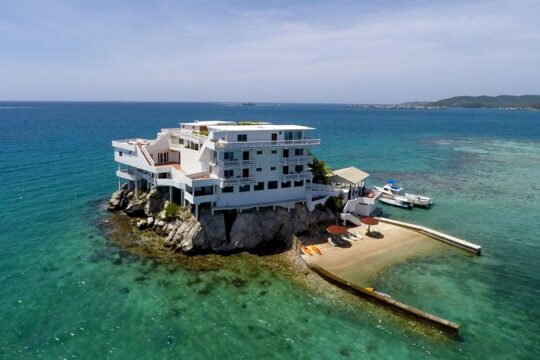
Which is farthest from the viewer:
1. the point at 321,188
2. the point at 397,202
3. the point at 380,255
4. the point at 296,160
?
the point at 397,202

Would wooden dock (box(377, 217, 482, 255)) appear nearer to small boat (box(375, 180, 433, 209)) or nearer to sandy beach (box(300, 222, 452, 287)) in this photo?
sandy beach (box(300, 222, 452, 287))

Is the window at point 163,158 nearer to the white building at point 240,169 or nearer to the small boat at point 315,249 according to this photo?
the white building at point 240,169

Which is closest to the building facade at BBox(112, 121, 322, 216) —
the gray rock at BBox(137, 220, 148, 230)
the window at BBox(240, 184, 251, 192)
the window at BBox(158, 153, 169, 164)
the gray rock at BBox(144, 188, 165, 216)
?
the window at BBox(240, 184, 251, 192)

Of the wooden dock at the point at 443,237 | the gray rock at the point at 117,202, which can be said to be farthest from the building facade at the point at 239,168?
the wooden dock at the point at 443,237

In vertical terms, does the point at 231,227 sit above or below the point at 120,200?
above

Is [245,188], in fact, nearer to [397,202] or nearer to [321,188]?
[321,188]

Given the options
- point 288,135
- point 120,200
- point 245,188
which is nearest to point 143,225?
point 120,200
